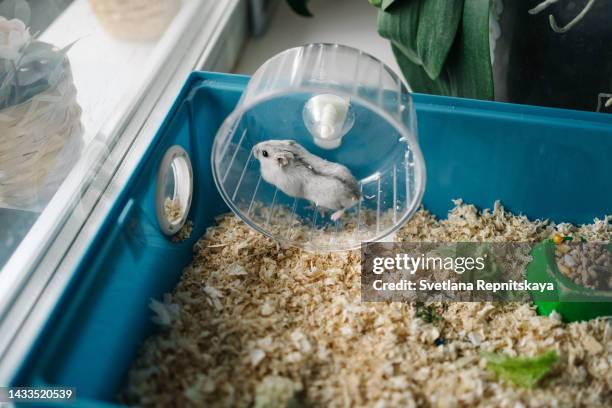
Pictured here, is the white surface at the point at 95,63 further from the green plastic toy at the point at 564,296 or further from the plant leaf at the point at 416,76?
the green plastic toy at the point at 564,296

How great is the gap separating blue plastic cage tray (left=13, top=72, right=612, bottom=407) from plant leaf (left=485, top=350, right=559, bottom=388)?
35 cm

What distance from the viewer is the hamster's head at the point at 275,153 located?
3.02 feet

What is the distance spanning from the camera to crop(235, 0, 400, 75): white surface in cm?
154

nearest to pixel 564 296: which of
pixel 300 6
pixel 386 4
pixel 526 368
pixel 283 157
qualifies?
pixel 526 368

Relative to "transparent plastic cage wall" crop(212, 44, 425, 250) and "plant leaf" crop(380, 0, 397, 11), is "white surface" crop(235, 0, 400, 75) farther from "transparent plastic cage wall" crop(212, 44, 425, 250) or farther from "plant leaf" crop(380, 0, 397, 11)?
"transparent plastic cage wall" crop(212, 44, 425, 250)

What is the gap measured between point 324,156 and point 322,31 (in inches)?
28.4

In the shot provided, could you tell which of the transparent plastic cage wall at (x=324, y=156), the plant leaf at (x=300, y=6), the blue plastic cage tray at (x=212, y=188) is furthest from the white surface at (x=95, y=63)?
the plant leaf at (x=300, y=6)

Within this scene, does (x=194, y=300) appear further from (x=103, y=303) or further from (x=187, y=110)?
(x=187, y=110)

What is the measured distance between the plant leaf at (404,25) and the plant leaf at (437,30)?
0.01 m

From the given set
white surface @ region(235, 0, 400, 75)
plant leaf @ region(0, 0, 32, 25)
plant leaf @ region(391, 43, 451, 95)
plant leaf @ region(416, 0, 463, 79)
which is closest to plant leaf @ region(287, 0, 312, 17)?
white surface @ region(235, 0, 400, 75)

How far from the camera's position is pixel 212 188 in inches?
42.9

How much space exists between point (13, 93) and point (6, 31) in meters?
0.11

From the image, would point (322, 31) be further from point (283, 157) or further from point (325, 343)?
point (325, 343)

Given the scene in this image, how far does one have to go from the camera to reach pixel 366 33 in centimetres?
161
